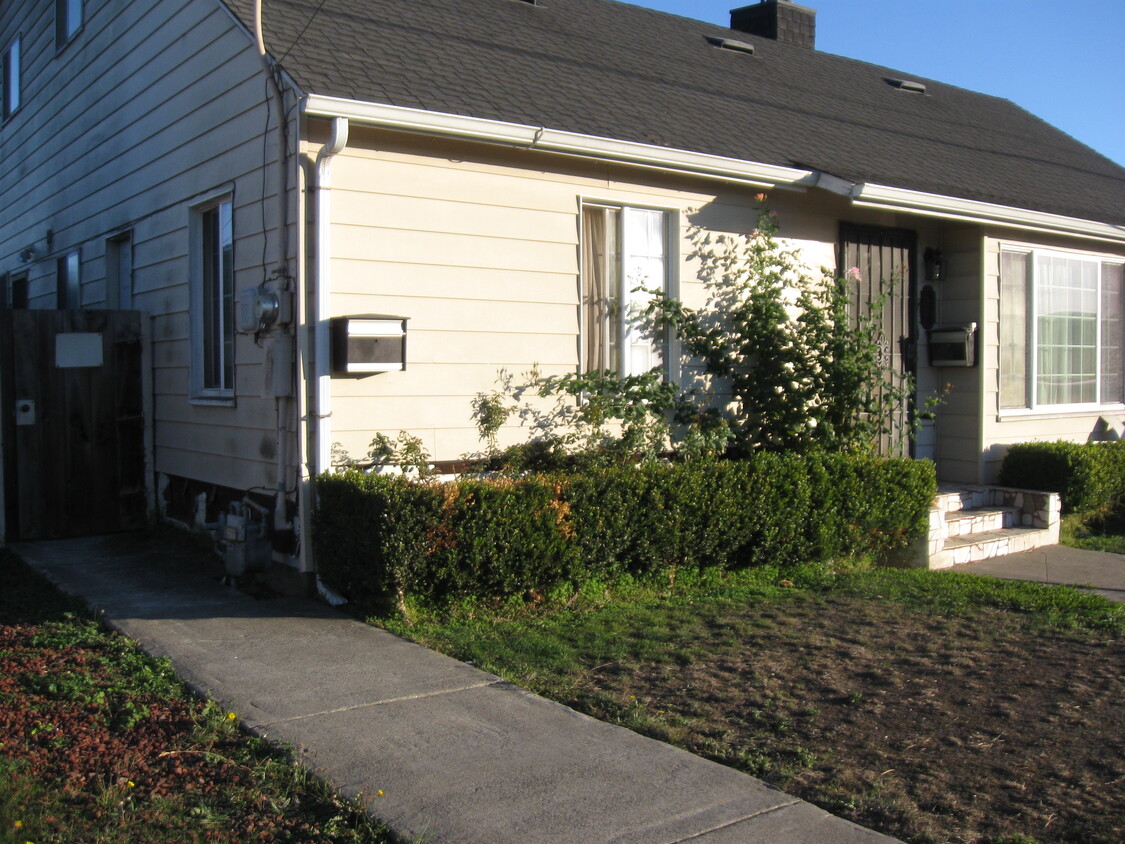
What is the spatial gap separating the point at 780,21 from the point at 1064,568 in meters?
8.73

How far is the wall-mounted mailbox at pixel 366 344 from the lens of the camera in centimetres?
656

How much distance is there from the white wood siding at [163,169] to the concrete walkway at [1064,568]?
576 centimetres

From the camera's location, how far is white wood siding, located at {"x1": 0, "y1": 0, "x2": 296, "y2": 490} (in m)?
7.39

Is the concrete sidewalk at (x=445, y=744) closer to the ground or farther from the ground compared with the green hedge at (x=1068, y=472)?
closer to the ground

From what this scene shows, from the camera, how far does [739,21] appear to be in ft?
48.1

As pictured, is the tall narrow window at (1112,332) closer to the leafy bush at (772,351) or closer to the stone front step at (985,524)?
the stone front step at (985,524)

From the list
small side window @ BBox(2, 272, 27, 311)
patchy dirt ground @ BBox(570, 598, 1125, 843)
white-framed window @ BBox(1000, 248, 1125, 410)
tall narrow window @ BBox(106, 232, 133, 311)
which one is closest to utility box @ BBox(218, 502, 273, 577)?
patchy dirt ground @ BBox(570, 598, 1125, 843)

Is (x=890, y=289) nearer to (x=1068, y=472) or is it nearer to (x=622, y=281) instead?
(x=1068, y=472)

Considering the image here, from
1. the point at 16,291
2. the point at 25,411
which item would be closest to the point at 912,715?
the point at 25,411

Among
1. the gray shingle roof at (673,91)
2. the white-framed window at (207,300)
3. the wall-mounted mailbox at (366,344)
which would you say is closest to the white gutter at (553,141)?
the gray shingle roof at (673,91)

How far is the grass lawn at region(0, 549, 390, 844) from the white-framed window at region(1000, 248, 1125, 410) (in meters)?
8.72

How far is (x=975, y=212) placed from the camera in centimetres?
982

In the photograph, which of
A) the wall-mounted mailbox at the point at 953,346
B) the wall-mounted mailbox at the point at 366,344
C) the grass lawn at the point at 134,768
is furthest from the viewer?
the wall-mounted mailbox at the point at 953,346

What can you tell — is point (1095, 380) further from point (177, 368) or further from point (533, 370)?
point (177, 368)
